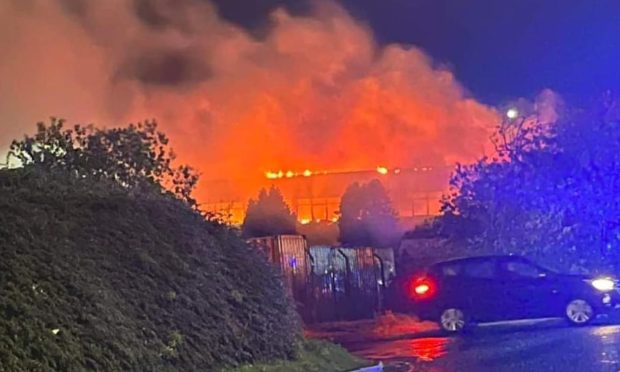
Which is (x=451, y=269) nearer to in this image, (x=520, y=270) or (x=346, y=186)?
(x=520, y=270)

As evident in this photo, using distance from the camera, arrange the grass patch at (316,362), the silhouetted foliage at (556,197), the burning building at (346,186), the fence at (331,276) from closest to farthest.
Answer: the grass patch at (316,362) → the fence at (331,276) → the silhouetted foliage at (556,197) → the burning building at (346,186)

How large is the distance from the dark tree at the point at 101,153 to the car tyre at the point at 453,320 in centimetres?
593

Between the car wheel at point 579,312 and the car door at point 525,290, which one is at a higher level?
the car door at point 525,290

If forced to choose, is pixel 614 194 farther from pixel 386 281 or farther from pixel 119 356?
pixel 119 356

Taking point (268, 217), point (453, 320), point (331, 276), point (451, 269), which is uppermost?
point (268, 217)

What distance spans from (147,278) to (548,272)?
12153 mm

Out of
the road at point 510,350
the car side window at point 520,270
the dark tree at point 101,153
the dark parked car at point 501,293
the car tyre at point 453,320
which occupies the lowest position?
the road at point 510,350

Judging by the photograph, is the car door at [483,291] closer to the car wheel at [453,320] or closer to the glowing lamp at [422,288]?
the car wheel at [453,320]

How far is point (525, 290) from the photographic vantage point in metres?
21.3

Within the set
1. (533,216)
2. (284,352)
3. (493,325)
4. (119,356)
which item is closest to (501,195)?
(533,216)

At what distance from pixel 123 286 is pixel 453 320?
36.9 ft

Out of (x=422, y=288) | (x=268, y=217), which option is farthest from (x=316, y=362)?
(x=268, y=217)

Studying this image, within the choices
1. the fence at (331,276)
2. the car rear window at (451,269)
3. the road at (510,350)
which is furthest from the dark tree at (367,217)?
the road at (510,350)

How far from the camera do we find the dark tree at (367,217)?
4134 cm
